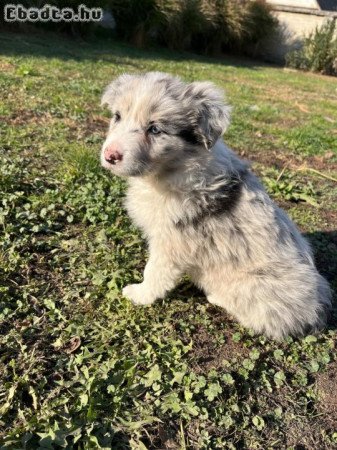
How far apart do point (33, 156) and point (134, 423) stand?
3291 millimetres

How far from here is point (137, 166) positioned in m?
2.65

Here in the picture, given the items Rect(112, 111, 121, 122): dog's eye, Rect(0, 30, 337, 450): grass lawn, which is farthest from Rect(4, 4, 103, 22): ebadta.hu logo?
Rect(112, 111, 121, 122): dog's eye

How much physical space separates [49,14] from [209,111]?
583 inches

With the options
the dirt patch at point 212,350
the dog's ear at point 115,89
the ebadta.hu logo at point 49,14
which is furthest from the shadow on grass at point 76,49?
the dirt patch at point 212,350

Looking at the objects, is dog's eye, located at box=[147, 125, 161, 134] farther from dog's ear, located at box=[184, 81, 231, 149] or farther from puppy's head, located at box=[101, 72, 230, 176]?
dog's ear, located at box=[184, 81, 231, 149]

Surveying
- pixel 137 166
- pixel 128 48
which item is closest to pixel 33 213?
pixel 137 166

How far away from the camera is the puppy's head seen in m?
2.63

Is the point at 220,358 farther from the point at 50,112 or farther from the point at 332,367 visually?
the point at 50,112

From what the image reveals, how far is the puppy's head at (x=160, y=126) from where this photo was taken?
263cm

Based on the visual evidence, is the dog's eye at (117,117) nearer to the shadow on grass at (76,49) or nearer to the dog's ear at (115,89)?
the dog's ear at (115,89)

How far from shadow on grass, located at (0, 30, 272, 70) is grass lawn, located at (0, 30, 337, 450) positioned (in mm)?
6639

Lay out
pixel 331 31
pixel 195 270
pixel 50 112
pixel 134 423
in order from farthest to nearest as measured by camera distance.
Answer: pixel 331 31, pixel 50 112, pixel 195 270, pixel 134 423

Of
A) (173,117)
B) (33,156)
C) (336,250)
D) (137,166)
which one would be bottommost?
(336,250)

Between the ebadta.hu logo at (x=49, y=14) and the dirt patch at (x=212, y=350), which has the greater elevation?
the ebadta.hu logo at (x=49, y=14)
